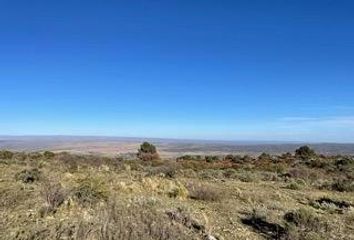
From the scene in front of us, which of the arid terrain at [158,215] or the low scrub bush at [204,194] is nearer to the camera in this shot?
the arid terrain at [158,215]

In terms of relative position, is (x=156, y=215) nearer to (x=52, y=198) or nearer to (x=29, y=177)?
(x=52, y=198)

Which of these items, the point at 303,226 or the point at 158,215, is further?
the point at 303,226

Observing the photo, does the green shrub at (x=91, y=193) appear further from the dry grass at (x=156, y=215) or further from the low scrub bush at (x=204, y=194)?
the low scrub bush at (x=204, y=194)

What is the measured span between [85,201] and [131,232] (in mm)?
3178

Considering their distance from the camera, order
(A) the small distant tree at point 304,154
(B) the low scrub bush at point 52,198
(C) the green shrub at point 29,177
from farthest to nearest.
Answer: (A) the small distant tree at point 304,154, (C) the green shrub at point 29,177, (B) the low scrub bush at point 52,198

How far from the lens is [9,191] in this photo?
46.8ft

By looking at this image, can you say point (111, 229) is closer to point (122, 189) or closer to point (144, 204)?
point (144, 204)

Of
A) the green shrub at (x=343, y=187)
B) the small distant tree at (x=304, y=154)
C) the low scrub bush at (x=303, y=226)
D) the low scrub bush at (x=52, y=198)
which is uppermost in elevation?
the small distant tree at (x=304, y=154)

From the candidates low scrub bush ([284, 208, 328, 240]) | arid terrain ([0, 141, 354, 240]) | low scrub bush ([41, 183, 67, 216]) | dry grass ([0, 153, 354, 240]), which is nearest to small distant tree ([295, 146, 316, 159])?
arid terrain ([0, 141, 354, 240])

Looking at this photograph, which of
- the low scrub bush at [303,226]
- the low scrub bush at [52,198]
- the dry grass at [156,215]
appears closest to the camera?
the dry grass at [156,215]

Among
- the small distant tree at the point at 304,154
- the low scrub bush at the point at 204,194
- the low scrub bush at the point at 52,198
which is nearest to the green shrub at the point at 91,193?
the low scrub bush at the point at 52,198

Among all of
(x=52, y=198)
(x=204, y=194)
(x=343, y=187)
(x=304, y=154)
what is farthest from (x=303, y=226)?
(x=304, y=154)

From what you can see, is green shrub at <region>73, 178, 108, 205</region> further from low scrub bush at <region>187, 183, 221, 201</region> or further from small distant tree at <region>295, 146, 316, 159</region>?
small distant tree at <region>295, 146, 316, 159</region>

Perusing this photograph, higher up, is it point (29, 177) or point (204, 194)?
point (29, 177)
